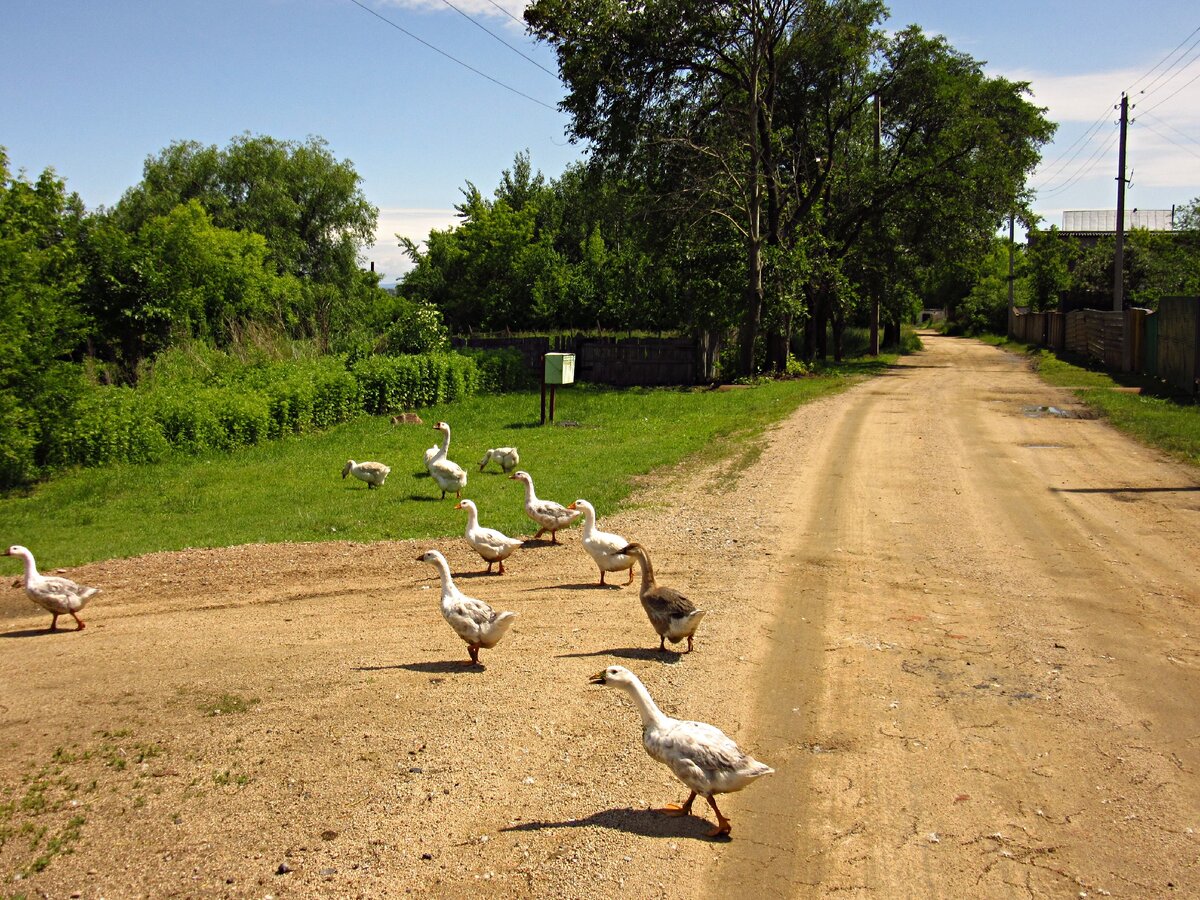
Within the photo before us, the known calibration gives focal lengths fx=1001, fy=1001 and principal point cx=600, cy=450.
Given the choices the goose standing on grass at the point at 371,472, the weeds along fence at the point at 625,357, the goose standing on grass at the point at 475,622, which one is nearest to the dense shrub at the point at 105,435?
the goose standing on grass at the point at 371,472

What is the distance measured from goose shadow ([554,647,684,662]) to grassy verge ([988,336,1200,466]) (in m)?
13.4

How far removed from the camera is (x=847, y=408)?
27.4m

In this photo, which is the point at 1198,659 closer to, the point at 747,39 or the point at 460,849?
the point at 460,849

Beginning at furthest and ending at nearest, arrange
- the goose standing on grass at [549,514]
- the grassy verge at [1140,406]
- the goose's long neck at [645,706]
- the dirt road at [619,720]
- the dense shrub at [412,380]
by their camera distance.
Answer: the dense shrub at [412,380], the grassy verge at [1140,406], the goose standing on grass at [549,514], the goose's long neck at [645,706], the dirt road at [619,720]

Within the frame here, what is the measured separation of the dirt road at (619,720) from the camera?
5848 millimetres

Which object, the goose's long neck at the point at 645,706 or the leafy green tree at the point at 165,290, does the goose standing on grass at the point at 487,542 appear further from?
the leafy green tree at the point at 165,290

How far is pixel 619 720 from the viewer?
7.73 metres

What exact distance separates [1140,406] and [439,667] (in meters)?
22.0

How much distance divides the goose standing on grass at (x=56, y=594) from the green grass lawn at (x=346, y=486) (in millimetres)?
2934

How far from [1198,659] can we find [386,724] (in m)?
7.13

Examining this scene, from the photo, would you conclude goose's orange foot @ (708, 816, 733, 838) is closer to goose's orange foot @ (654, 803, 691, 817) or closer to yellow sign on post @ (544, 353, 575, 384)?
goose's orange foot @ (654, 803, 691, 817)

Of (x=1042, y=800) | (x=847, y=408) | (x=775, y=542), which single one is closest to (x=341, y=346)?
(x=847, y=408)

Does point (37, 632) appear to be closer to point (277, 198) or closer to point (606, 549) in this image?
point (606, 549)


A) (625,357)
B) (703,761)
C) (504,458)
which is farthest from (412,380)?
(703,761)
